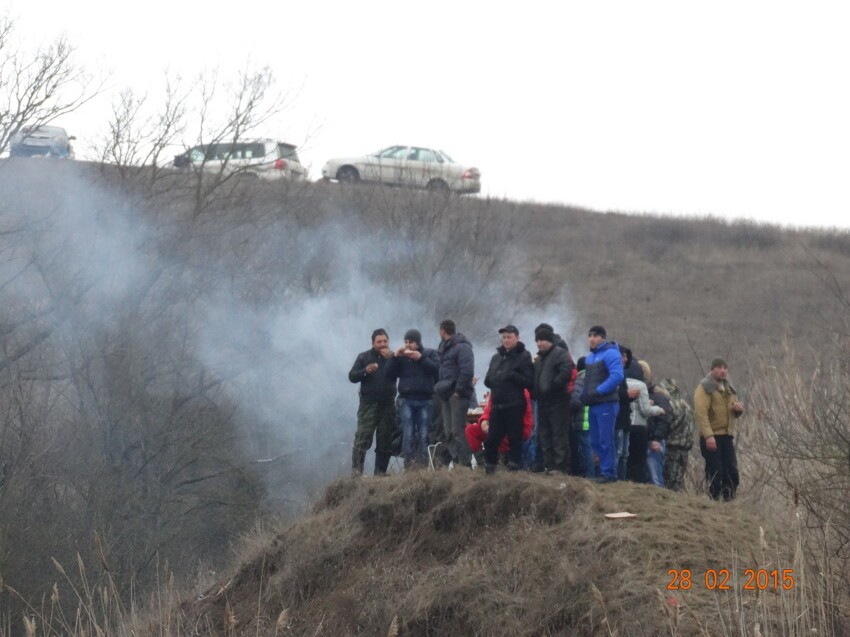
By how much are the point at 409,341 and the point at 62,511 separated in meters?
10.6

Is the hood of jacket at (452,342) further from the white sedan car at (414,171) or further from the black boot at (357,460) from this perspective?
the white sedan car at (414,171)

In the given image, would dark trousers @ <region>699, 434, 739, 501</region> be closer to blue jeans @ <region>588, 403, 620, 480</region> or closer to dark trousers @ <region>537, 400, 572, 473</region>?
blue jeans @ <region>588, 403, 620, 480</region>

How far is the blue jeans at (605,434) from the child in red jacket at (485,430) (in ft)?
2.32

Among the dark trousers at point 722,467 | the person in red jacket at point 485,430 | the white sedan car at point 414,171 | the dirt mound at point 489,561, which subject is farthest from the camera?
the white sedan car at point 414,171

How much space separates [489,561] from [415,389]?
99.3 inches

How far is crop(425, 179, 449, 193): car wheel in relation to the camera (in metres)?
30.3

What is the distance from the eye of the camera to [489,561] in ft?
36.1

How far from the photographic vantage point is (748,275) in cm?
4144

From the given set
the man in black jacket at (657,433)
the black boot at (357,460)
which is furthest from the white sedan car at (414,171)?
the man in black jacket at (657,433)

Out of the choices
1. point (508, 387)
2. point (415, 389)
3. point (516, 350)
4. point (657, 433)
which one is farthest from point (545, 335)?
point (415, 389)

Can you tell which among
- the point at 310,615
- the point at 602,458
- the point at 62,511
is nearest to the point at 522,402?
the point at 602,458

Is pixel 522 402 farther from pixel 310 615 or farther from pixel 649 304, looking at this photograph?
pixel 649 304

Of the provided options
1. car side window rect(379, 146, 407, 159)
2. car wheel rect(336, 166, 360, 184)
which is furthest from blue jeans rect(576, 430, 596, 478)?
car wheel rect(336, 166, 360, 184)

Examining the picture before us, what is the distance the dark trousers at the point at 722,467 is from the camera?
39.4 ft
